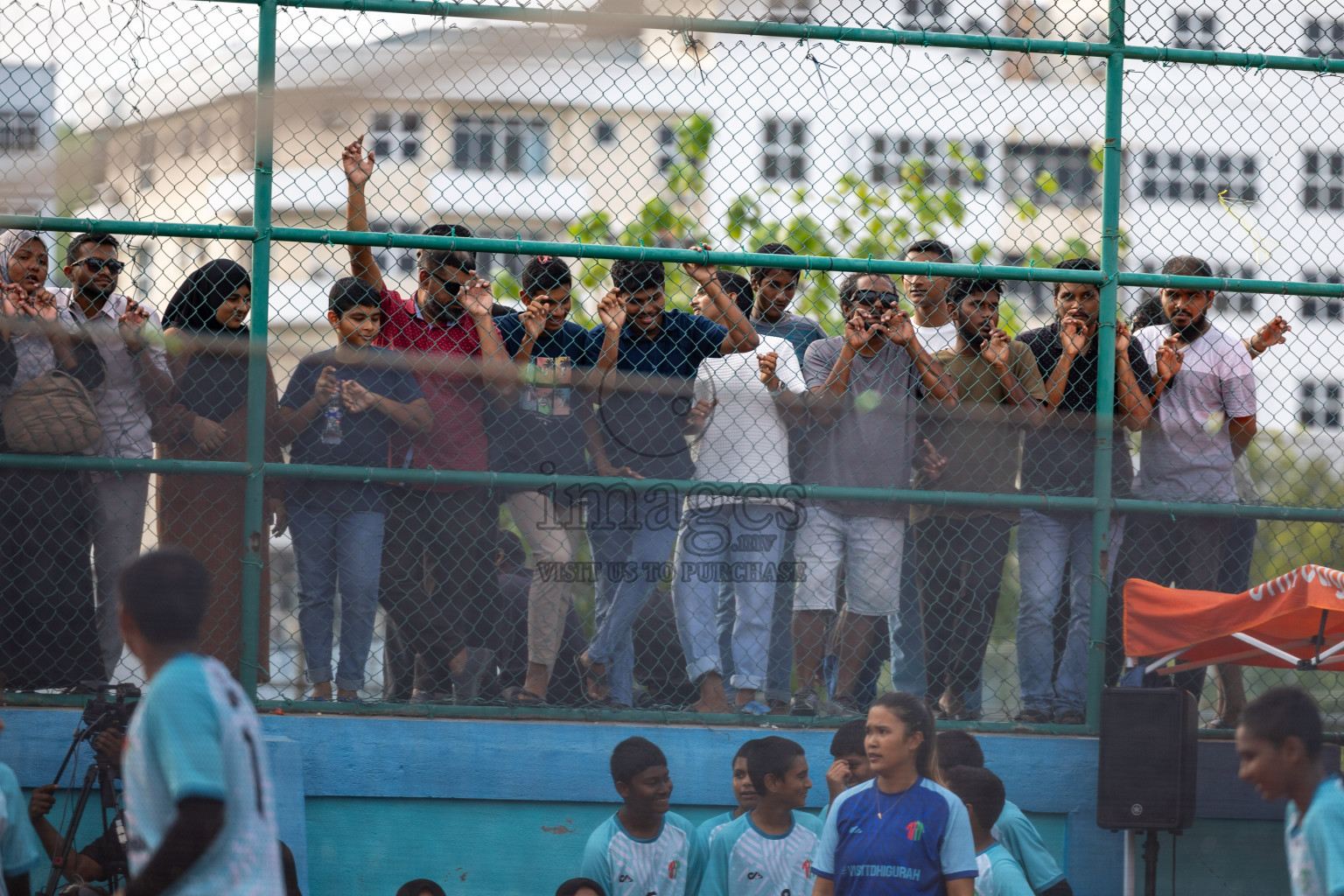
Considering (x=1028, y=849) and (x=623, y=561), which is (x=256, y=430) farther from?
(x=1028, y=849)

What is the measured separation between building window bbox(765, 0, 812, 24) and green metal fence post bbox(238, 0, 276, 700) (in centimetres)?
184

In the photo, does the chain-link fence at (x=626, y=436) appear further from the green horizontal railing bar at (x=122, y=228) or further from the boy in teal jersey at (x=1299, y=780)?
the boy in teal jersey at (x=1299, y=780)

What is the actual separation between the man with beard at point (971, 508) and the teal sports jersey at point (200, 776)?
2.63 m

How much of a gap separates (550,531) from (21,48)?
7.77ft

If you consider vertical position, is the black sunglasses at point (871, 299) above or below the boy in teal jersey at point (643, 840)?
above

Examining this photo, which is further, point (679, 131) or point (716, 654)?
point (679, 131)

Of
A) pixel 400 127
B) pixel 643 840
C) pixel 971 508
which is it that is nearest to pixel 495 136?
pixel 400 127

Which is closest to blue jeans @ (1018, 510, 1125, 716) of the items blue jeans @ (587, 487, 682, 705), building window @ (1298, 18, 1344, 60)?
blue jeans @ (587, 487, 682, 705)

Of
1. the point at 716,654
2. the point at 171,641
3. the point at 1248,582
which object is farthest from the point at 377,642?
the point at 1248,582

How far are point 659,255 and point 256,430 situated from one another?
1520mm

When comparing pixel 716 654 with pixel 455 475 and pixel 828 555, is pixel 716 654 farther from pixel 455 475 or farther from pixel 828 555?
pixel 455 475

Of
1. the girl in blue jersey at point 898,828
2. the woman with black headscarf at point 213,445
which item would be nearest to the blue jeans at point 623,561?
the girl in blue jersey at point 898,828

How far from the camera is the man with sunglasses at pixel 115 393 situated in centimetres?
455

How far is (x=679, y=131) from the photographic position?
6.88m
